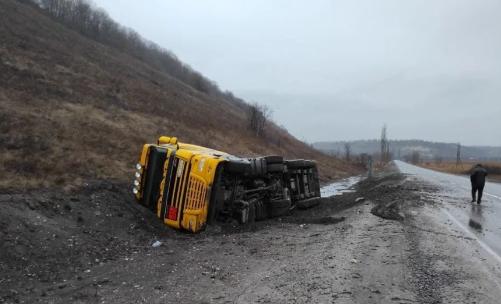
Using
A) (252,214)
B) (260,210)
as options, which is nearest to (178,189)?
(252,214)

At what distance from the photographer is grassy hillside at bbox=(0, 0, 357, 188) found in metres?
14.5

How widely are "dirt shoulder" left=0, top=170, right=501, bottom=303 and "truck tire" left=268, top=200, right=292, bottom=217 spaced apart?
0.60m

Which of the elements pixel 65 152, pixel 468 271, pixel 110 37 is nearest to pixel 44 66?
pixel 65 152

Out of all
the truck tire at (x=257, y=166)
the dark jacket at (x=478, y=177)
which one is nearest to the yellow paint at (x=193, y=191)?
the truck tire at (x=257, y=166)

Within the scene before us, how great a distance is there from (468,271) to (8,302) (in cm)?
622

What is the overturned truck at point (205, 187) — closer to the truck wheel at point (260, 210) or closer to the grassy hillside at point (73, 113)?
the truck wheel at point (260, 210)

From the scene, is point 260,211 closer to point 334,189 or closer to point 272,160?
point 272,160

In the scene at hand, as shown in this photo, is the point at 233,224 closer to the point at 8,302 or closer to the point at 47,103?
the point at 8,302

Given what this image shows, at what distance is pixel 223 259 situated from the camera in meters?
7.43

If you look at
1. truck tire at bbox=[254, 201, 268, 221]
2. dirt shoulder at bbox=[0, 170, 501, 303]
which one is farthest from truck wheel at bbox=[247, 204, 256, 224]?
dirt shoulder at bbox=[0, 170, 501, 303]

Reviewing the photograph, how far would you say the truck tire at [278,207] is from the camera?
12008 mm

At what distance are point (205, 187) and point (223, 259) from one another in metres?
2.35

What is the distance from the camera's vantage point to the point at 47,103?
73.4 ft

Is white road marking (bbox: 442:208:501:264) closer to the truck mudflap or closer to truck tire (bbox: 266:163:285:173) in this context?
truck tire (bbox: 266:163:285:173)
